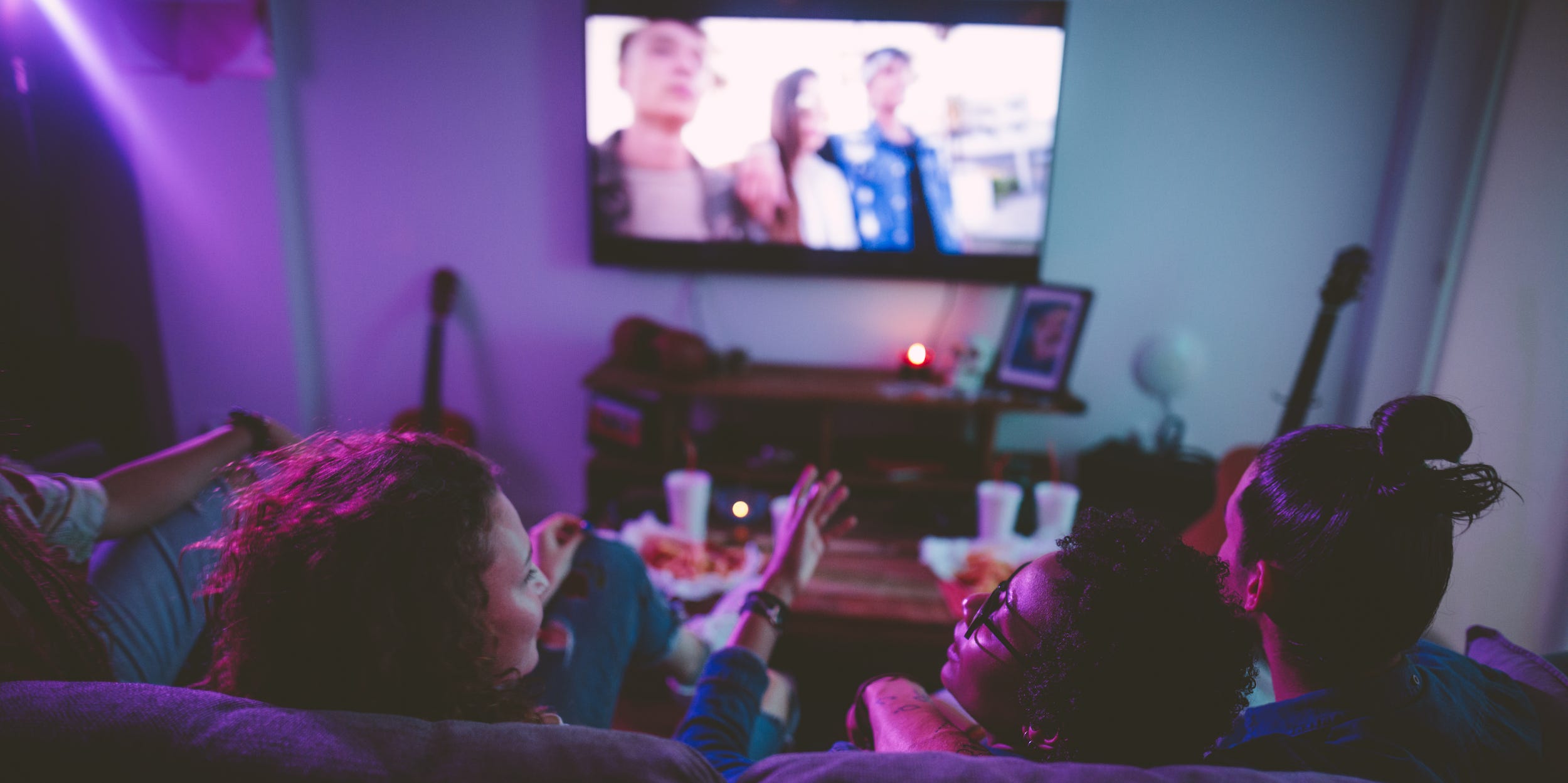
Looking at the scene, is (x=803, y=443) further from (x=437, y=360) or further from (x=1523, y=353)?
(x=1523, y=353)

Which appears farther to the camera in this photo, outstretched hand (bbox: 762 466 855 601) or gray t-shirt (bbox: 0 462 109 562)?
outstretched hand (bbox: 762 466 855 601)

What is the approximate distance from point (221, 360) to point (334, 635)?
2857 millimetres

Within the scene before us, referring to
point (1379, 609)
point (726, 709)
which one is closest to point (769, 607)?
point (726, 709)

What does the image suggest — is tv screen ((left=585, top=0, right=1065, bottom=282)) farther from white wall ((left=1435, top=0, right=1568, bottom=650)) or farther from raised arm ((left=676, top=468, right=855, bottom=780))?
raised arm ((left=676, top=468, right=855, bottom=780))

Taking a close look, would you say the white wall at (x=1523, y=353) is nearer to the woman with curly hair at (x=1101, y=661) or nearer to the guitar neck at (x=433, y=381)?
the woman with curly hair at (x=1101, y=661)

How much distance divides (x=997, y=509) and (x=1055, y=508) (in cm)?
13

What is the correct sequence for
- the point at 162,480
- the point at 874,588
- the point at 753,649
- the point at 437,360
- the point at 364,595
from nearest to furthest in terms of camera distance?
the point at 364,595
the point at 753,649
the point at 162,480
the point at 874,588
the point at 437,360

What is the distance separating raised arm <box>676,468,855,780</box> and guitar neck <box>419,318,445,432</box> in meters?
2.10

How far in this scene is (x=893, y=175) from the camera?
253 cm

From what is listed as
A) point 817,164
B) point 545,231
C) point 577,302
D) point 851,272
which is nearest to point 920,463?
point 851,272

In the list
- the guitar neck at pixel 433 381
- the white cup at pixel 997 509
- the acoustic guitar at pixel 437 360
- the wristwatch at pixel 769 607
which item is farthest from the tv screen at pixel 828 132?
the wristwatch at pixel 769 607

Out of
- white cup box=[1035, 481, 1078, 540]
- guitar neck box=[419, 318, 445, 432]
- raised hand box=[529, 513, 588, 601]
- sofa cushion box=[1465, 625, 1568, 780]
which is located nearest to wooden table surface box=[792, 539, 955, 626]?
white cup box=[1035, 481, 1078, 540]

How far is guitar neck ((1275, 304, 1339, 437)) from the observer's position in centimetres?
227

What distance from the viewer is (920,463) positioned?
8.06 feet
